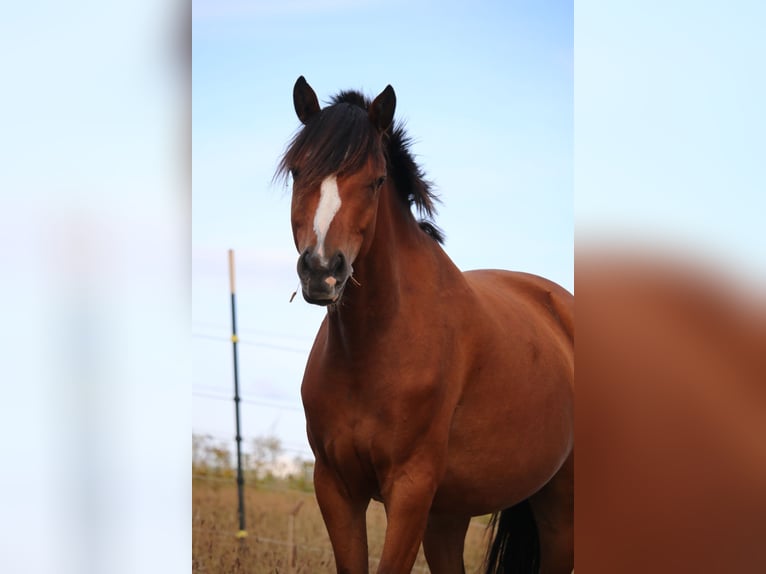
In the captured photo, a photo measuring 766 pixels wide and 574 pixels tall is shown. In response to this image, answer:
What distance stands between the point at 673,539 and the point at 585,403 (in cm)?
48

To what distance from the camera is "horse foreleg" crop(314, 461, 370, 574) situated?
2812mm

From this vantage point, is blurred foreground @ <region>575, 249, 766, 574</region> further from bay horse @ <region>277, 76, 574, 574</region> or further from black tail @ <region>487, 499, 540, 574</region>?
black tail @ <region>487, 499, 540, 574</region>

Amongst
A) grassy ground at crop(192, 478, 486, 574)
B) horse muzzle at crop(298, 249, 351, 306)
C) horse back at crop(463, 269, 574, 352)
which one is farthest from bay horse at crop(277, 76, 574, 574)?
grassy ground at crop(192, 478, 486, 574)

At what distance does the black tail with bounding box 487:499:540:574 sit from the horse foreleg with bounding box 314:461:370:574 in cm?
104

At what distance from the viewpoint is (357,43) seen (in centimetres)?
354

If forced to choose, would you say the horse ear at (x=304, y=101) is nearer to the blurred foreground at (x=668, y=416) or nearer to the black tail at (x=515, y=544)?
the blurred foreground at (x=668, y=416)

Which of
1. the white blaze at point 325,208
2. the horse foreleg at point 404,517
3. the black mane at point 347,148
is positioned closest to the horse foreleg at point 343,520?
the horse foreleg at point 404,517

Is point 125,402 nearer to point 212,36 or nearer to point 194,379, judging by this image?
point 194,379

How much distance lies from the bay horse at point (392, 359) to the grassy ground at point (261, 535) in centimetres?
99

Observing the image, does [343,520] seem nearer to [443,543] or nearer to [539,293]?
[443,543]

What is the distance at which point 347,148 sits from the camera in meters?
2.59

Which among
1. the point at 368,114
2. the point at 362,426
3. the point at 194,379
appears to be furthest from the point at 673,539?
the point at 194,379

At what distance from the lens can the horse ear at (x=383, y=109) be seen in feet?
8.91

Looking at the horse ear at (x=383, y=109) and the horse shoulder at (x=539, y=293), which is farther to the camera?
the horse shoulder at (x=539, y=293)
